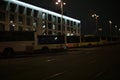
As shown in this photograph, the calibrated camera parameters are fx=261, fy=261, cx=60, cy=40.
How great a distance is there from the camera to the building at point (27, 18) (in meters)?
73.2

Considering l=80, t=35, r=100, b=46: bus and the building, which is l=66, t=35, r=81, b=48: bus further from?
l=80, t=35, r=100, b=46: bus

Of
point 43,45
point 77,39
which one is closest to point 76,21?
point 77,39

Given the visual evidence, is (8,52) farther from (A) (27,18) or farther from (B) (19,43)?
(A) (27,18)

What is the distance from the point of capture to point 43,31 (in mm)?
94250

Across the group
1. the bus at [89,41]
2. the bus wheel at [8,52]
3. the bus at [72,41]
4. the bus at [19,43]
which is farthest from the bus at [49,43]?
the bus at [89,41]

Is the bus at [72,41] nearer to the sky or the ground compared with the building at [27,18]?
nearer to the ground

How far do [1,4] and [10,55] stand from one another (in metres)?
42.5

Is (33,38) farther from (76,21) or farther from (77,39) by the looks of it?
(76,21)

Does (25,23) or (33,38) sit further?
(25,23)

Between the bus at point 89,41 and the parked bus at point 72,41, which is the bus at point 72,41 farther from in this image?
the bus at point 89,41

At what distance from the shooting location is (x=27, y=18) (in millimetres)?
85688

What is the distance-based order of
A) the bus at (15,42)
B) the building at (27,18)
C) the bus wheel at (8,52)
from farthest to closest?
the building at (27,18), the bus at (15,42), the bus wheel at (8,52)

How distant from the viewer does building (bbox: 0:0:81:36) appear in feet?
240

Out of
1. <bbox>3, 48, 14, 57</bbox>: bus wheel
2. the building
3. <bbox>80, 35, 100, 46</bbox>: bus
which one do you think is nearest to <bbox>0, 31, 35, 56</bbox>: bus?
<bbox>3, 48, 14, 57</bbox>: bus wheel
